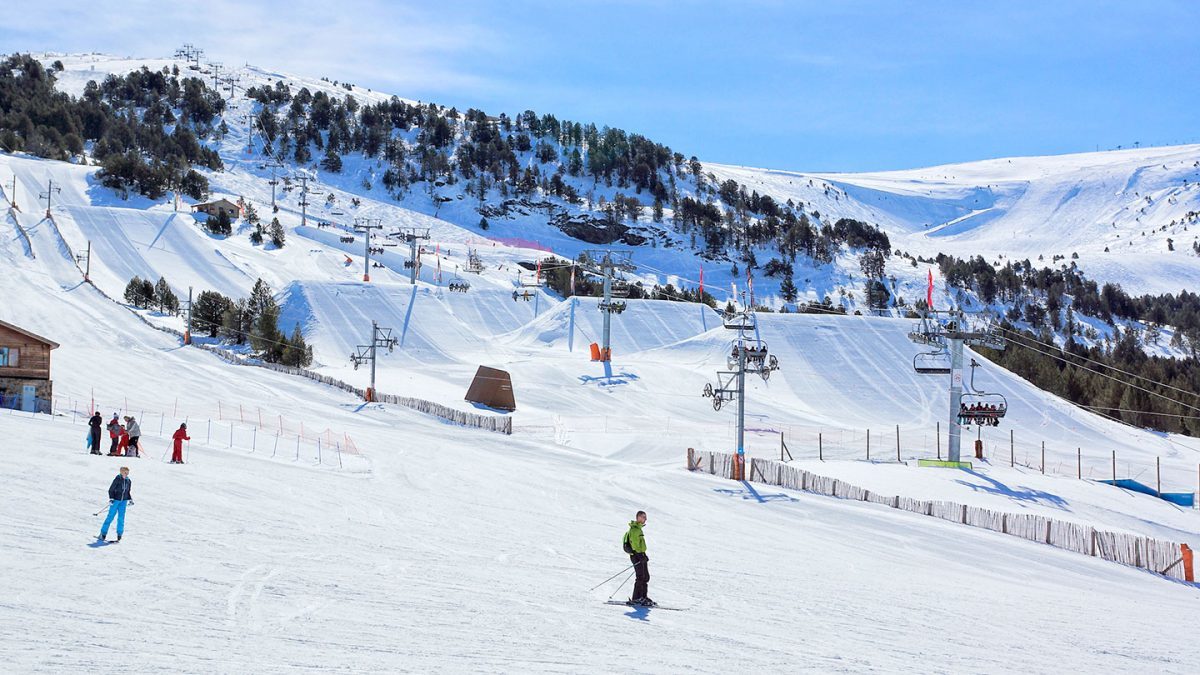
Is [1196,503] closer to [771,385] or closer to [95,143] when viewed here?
[771,385]

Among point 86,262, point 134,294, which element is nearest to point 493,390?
point 134,294

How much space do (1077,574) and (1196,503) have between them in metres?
25.7

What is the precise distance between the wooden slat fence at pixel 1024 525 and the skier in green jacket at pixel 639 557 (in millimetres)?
18772

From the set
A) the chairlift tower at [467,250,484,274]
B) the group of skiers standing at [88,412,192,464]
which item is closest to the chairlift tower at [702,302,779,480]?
the group of skiers standing at [88,412,192,464]

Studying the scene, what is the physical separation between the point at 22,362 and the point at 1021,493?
133 feet

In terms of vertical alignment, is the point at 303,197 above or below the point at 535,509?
above

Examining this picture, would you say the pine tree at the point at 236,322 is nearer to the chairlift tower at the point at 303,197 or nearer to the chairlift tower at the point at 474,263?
the chairlift tower at the point at 474,263

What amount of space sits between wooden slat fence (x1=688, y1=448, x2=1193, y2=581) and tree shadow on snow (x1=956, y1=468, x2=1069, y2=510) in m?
7.09

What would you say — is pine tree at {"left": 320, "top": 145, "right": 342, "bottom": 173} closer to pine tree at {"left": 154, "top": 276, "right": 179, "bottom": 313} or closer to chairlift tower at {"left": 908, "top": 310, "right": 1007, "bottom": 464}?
pine tree at {"left": 154, "top": 276, "right": 179, "bottom": 313}

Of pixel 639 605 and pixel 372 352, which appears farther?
pixel 372 352

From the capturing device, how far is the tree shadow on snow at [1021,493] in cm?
4128

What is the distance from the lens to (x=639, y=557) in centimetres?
1664

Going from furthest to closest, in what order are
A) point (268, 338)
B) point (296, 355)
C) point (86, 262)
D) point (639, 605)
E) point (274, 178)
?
point (274, 178), point (86, 262), point (268, 338), point (296, 355), point (639, 605)

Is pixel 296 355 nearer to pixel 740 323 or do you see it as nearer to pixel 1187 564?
pixel 740 323
